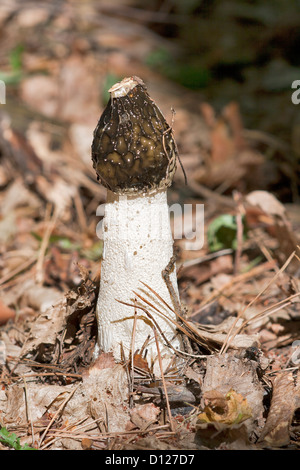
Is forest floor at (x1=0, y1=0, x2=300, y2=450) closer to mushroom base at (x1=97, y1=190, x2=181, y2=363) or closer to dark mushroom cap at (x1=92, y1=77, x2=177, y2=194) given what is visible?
mushroom base at (x1=97, y1=190, x2=181, y2=363)

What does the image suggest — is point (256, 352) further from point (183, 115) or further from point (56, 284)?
point (183, 115)

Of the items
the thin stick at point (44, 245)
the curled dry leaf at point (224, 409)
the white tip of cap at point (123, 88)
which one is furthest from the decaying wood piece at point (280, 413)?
the thin stick at point (44, 245)

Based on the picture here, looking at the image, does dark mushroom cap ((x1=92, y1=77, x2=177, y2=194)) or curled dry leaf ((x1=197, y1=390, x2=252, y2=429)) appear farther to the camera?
dark mushroom cap ((x1=92, y1=77, x2=177, y2=194))

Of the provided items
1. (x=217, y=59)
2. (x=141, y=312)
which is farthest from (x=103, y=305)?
(x=217, y=59)

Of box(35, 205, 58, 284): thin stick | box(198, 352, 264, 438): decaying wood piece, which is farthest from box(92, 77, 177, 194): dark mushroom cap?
box(35, 205, 58, 284): thin stick

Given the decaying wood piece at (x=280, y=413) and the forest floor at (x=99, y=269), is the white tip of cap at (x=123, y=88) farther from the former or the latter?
the decaying wood piece at (x=280, y=413)

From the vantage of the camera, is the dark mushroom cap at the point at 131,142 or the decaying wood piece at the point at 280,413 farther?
the dark mushroom cap at the point at 131,142

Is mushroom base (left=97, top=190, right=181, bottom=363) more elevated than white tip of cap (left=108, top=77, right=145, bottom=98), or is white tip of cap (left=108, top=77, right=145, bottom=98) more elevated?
white tip of cap (left=108, top=77, right=145, bottom=98)

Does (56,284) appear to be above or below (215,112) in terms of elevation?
below
